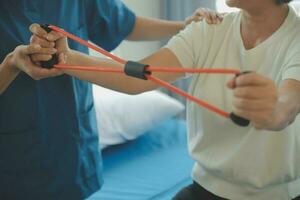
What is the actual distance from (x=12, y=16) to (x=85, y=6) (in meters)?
0.24

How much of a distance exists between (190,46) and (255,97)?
0.45 metres

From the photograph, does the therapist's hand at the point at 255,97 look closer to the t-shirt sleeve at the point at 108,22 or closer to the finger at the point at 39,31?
the finger at the point at 39,31

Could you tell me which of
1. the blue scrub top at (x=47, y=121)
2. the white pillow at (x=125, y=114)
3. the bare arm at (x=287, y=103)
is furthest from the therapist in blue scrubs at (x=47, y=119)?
the white pillow at (x=125, y=114)

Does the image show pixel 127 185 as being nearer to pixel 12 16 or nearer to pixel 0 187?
pixel 0 187

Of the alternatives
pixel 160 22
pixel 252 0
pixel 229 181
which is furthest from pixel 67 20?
pixel 229 181

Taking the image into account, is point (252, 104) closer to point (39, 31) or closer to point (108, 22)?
point (39, 31)

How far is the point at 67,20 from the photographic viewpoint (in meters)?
1.15

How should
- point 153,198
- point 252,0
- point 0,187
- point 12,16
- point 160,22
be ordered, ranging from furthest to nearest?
point 153,198, point 160,22, point 0,187, point 12,16, point 252,0

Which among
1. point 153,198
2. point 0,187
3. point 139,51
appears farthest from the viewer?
point 139,51

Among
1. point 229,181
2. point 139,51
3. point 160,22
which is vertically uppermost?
point 160,22

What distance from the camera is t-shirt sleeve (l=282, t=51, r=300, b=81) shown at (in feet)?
2.85

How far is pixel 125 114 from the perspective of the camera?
213 centimetres

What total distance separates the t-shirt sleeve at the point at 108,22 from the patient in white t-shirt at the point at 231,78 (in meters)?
0.28

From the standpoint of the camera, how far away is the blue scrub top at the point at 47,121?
1101 millimetres
